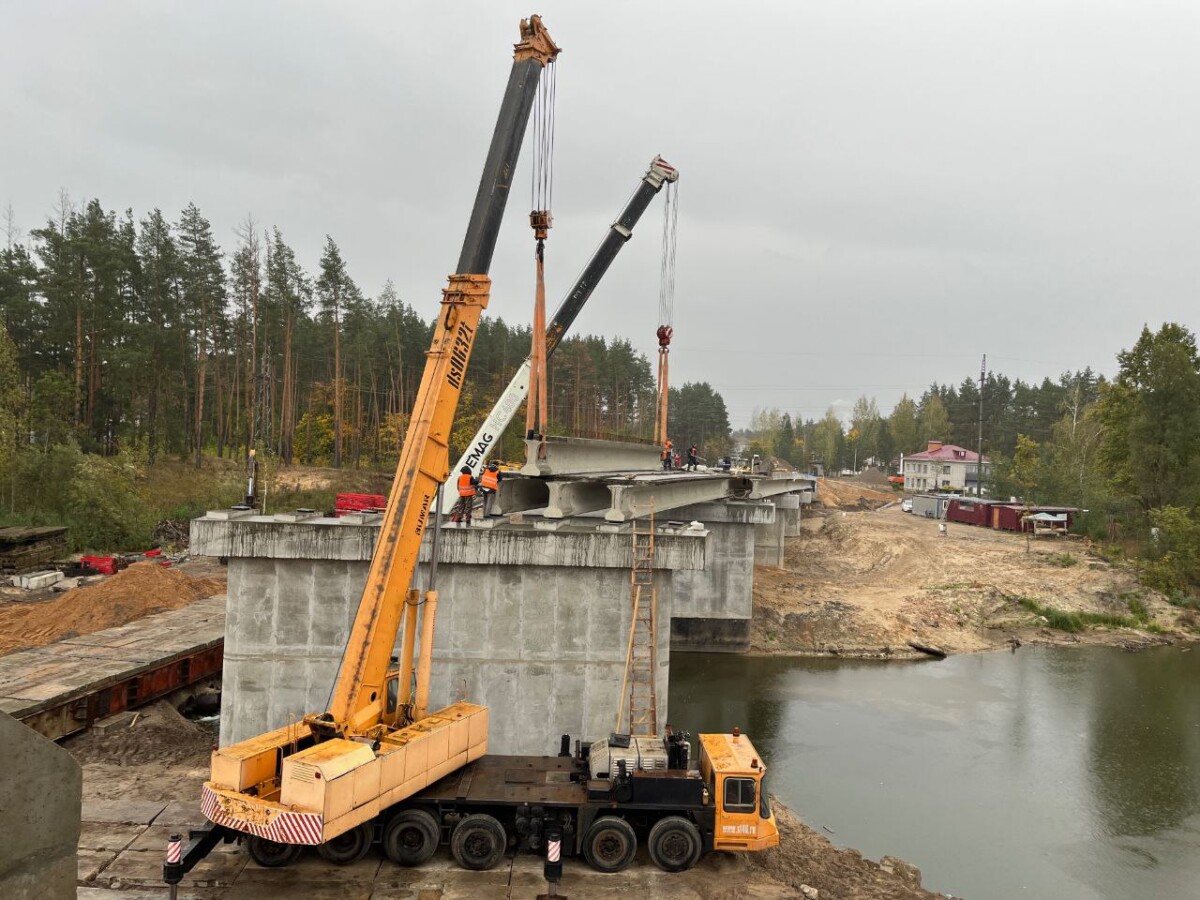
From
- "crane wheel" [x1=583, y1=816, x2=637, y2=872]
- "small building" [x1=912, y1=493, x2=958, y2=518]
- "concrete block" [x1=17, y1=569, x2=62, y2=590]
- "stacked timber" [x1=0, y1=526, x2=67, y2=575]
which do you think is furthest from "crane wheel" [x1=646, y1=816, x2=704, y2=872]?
"small building" [x1=912, y1=493, x2=958, y2=518]

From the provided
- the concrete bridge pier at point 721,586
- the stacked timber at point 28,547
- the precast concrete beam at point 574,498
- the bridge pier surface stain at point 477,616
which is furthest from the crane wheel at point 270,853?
the stacked timber at point 28,547

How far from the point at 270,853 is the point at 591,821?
5.14 meters

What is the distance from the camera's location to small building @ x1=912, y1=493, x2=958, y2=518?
230 ft

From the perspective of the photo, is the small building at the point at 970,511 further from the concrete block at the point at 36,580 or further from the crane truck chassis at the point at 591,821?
the concrete block at the point at 36,580

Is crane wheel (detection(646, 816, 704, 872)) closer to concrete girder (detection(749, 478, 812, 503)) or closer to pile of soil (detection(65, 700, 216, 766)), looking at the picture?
pile of soil (detection(65, 700, 216, 766))

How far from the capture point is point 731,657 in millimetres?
32344

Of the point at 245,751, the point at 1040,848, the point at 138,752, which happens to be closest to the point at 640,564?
the point at 245,751

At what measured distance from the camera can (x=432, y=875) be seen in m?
12.0

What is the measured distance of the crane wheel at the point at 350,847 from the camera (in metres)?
12.1

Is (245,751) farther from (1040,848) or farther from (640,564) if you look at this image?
(1040,848)

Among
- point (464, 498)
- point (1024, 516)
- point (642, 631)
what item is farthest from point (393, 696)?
point (1024, 516)

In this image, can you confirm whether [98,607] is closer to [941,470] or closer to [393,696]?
[393,696]

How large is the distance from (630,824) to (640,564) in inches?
205

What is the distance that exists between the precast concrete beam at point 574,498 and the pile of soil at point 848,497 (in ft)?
200
